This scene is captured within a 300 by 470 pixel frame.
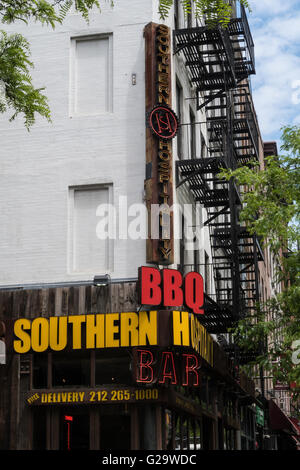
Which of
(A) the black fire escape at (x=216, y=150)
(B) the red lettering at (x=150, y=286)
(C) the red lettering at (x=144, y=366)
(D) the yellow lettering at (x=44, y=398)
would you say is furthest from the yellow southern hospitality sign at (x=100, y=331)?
(A) the black fire escape at (x=216, y=150)

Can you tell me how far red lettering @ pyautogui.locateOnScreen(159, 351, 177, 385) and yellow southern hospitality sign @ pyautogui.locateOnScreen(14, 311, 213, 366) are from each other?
415mm

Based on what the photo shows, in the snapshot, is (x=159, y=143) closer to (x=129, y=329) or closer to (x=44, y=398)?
(x=129, y=329)

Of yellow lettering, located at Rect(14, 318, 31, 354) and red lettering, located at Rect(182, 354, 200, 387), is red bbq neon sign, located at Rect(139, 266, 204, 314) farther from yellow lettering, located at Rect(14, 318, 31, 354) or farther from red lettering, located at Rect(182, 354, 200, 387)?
yellow lettering, located at Rect(14, 318, 31, 354)

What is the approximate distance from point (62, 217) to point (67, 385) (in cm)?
430

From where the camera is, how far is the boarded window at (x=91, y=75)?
2031 cm

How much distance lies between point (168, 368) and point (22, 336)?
3648mm

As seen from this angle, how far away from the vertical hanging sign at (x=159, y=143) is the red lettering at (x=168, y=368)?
2292 mm

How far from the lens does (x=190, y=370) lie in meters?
18.1

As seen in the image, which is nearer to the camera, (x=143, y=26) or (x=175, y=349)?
(x=175, y=349)

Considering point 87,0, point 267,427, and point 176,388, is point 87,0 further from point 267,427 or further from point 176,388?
point 267,427

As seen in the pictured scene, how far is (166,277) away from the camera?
58.3 ft

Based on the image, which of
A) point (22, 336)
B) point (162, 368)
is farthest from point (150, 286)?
point (22, 336)

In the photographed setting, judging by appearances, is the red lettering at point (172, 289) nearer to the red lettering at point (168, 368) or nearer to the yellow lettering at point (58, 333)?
the red lettering at point (168, 368)

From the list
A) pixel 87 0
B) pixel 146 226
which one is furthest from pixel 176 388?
pixel 87 0
